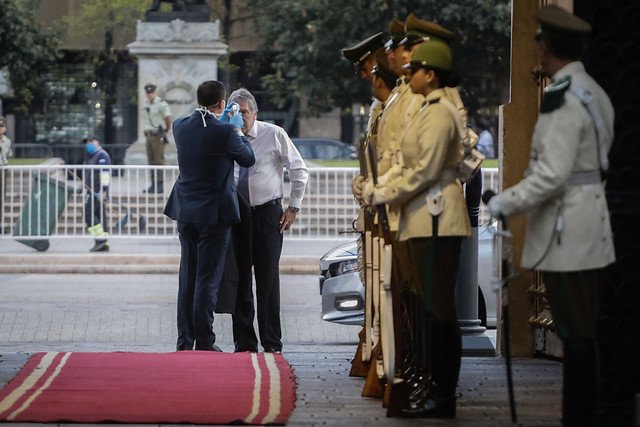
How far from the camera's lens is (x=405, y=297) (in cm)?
878

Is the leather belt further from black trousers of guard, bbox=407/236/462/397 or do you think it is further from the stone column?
the stone column

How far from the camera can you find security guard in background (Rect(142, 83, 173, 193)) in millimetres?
29481

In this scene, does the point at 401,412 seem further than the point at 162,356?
No

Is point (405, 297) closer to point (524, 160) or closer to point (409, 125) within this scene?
point (409, 125)

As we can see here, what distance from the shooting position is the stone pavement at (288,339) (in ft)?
27.6

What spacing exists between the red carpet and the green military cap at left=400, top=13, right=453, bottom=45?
80.6 inches

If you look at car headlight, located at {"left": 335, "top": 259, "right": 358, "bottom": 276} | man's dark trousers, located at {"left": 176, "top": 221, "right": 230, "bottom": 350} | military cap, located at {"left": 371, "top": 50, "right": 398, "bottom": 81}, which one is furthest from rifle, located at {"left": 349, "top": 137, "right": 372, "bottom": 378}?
car headlight, located at {"left": 335, "top": 259, "right": 358, "bottom": 276}

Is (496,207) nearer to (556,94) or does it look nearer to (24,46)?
(556,94)

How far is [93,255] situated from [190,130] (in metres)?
10.7

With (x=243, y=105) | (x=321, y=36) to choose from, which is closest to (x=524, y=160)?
(x=243, y=105)

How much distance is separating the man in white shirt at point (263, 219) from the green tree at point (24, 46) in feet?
134

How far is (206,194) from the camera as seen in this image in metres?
11.4

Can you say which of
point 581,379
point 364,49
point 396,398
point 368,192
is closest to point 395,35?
point 364,49

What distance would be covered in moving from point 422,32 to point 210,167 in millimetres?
3344
